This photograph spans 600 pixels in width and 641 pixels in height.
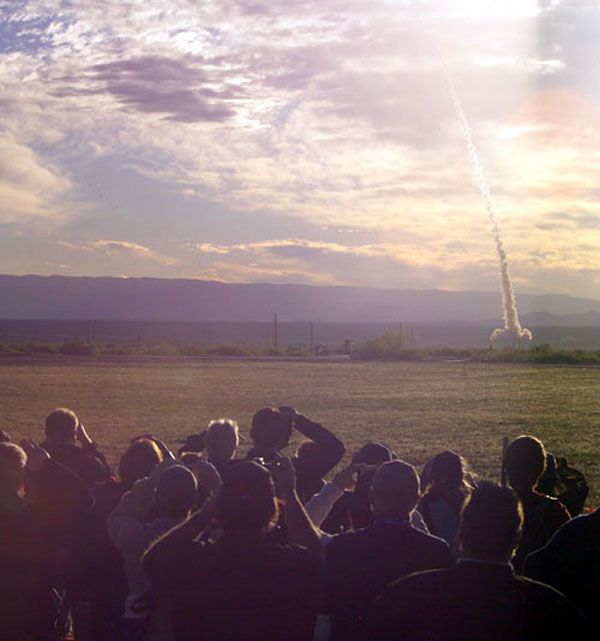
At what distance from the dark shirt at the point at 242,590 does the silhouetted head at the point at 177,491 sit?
52 centimetres

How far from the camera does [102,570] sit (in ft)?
18.7

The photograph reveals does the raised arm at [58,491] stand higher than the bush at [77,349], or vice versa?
the raised arm at [58,491]

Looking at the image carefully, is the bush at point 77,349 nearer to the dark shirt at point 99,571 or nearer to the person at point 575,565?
the dark shirt at point 99,571

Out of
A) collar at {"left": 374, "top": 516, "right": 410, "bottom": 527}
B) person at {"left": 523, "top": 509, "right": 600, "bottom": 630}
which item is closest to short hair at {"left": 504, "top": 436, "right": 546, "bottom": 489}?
person at {"left": 523, "top": 509, "right": 600, "bottom": 630}

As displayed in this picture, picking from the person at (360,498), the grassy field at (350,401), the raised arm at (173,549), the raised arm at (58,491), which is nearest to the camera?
the raised arm at (173,549)

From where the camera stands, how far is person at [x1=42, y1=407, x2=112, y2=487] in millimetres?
6941

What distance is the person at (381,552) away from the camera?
14.9ft

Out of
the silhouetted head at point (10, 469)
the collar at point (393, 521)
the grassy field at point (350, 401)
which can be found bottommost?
the grassy field at point (350, 401)

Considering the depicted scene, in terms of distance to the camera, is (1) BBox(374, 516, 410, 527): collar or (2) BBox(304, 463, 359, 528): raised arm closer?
(1) BBox(374, 516, 410, 527): collar

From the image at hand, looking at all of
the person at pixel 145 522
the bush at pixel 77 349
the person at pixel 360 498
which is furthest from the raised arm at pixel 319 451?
the bush at pixel 77 349

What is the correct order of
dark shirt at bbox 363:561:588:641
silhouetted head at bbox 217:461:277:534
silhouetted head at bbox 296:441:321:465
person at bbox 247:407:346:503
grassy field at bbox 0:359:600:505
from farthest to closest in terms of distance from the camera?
grassy field at bbox 0:359:600:505 < silhouetted head at bbox 296:441:321:465 < person at bbox 247:407:346:503 < silhouetted head at bbox 217:461:277:534 < dark shirt at bbox 363:561:588:641

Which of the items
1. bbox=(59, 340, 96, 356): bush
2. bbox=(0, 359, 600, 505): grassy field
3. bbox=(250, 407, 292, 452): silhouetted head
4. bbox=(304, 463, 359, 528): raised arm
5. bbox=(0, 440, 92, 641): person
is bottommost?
bbox=(0, 359, 600, 505): grassy field

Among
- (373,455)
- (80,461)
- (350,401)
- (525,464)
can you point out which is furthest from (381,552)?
(350,401)

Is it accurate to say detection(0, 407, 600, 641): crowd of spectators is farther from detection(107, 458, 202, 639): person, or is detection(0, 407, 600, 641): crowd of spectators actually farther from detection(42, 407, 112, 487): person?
detection(42, 407, 112, 487): person
